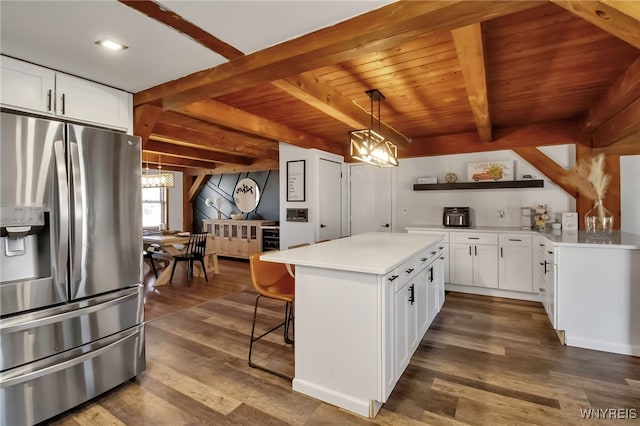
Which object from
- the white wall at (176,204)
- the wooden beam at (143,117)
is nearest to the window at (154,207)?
the white wall at (176,204)

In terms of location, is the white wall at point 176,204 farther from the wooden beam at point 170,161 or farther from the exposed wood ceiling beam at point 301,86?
the exposed wood ceiling beam at point 301,86

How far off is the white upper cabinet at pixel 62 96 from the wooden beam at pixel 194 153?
3.18 metres

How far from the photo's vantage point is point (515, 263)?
13.5 feet

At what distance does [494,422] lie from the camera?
184 centimetres

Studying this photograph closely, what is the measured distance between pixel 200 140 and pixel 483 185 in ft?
13.9

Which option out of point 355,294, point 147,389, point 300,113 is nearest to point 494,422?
point 355,294

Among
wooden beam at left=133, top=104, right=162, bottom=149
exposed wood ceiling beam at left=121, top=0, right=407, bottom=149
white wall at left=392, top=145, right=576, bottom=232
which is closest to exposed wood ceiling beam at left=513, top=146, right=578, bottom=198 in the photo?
white wall at left=392, top=145, right=576, bottom=232

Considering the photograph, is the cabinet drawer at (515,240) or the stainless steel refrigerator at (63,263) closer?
the stainless steel refrigerator at (63,263)

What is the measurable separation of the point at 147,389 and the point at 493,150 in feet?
16.2

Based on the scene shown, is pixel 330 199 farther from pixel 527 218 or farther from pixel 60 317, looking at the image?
pixel 60 317

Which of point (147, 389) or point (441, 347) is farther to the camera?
point (441, 347)

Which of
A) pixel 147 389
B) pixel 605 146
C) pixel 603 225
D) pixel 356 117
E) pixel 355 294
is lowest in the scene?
pixel 147 389

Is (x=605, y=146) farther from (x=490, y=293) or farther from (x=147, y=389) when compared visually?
(x=147, y=389)

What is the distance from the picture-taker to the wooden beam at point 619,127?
2.93 m
